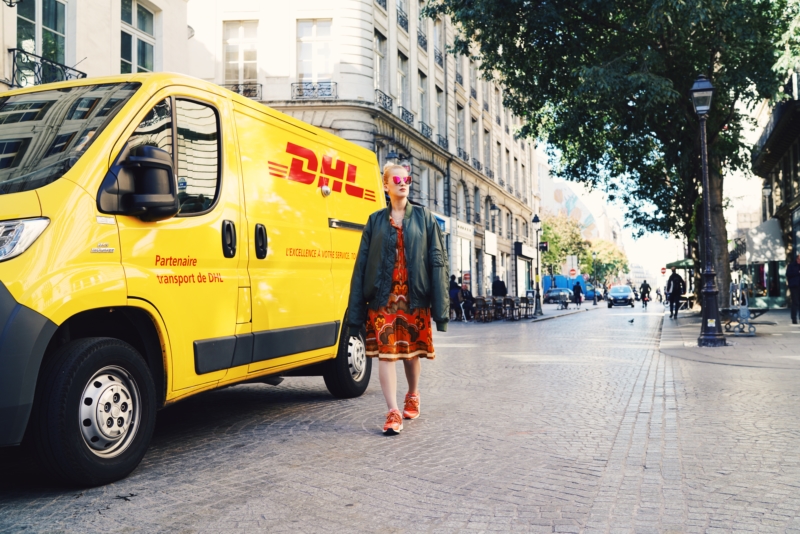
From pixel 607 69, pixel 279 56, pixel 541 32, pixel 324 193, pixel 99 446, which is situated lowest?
pixel 99 446

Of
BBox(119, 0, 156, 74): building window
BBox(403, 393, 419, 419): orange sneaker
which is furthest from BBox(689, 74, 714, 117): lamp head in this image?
BBox(119, 0, 156, 74): building window

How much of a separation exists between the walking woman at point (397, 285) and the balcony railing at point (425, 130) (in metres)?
28.0

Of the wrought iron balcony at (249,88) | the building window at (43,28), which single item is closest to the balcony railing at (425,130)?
the wrought iron balcony at (249,88)

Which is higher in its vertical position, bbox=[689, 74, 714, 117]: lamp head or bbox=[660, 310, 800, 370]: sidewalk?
bbox=[689, 74, 714, 117]: lamp head

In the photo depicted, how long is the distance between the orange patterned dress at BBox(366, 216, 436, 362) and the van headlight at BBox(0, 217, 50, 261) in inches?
96.3

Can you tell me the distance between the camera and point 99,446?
4.08 m

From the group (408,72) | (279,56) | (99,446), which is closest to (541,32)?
(279,56)

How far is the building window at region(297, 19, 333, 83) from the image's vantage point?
2720 cm

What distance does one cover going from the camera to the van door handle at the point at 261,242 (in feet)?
17.9

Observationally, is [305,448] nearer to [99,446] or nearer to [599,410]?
[99,446]

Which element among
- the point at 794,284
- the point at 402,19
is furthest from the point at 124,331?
the point at 402,19

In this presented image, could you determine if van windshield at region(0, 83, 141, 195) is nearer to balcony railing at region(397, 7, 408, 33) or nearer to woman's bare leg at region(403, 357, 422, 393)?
woman's bare leg at region(403, 357, 422, 393)

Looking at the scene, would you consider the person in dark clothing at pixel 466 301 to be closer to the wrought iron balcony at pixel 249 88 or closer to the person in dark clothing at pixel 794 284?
the wrought iron balcony at pixel 249 88

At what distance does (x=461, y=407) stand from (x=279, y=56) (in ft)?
74.1
